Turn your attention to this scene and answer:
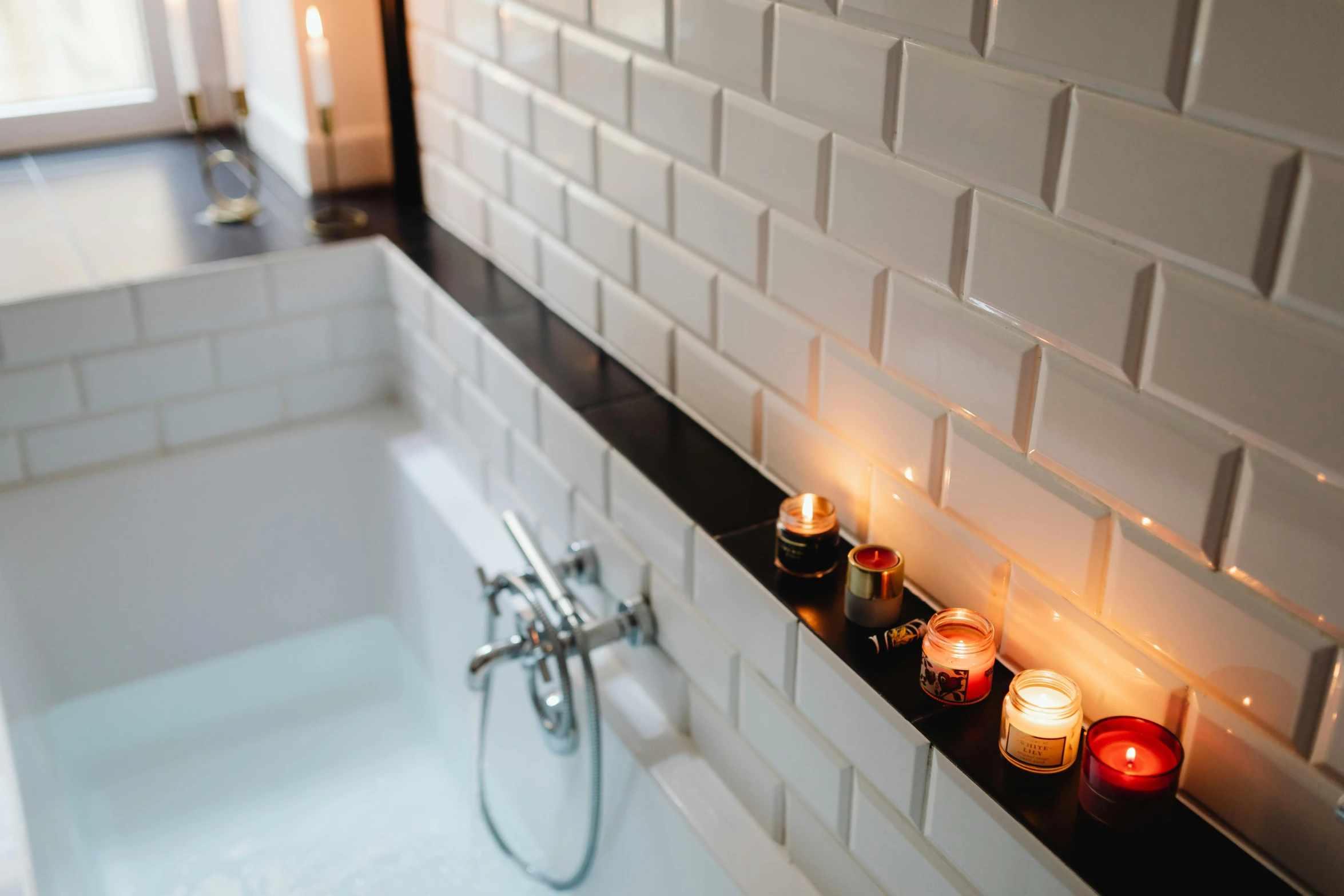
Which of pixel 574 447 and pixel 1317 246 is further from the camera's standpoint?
pixel 574 447

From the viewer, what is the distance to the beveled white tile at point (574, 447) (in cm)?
149

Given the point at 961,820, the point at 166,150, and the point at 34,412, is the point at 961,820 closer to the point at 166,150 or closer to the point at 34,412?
the point at 34,412

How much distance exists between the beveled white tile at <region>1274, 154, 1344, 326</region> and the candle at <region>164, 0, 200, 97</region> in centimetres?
192

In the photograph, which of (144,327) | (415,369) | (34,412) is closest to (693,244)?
(415,369)

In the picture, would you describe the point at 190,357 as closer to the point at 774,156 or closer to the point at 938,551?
the point at 774,156

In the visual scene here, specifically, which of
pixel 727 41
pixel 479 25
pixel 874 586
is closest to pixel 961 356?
pixel 874 586

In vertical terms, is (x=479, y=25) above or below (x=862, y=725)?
above

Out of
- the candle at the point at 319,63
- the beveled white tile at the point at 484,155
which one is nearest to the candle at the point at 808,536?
the beveled white tile at the point at 484,155

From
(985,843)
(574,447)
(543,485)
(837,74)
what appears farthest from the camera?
(543,485)

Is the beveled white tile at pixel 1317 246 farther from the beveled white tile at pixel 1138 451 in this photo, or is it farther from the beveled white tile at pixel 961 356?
the beveled white tile at pixel 961 356

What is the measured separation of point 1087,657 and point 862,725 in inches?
8.5

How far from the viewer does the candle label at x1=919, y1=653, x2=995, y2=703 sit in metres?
1.01

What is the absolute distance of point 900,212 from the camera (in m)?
Result: 1.05

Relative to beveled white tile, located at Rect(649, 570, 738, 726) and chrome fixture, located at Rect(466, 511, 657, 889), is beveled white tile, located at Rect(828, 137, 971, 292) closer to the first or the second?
beveled white tile, located at Rect(649, 570, 738, 726)
